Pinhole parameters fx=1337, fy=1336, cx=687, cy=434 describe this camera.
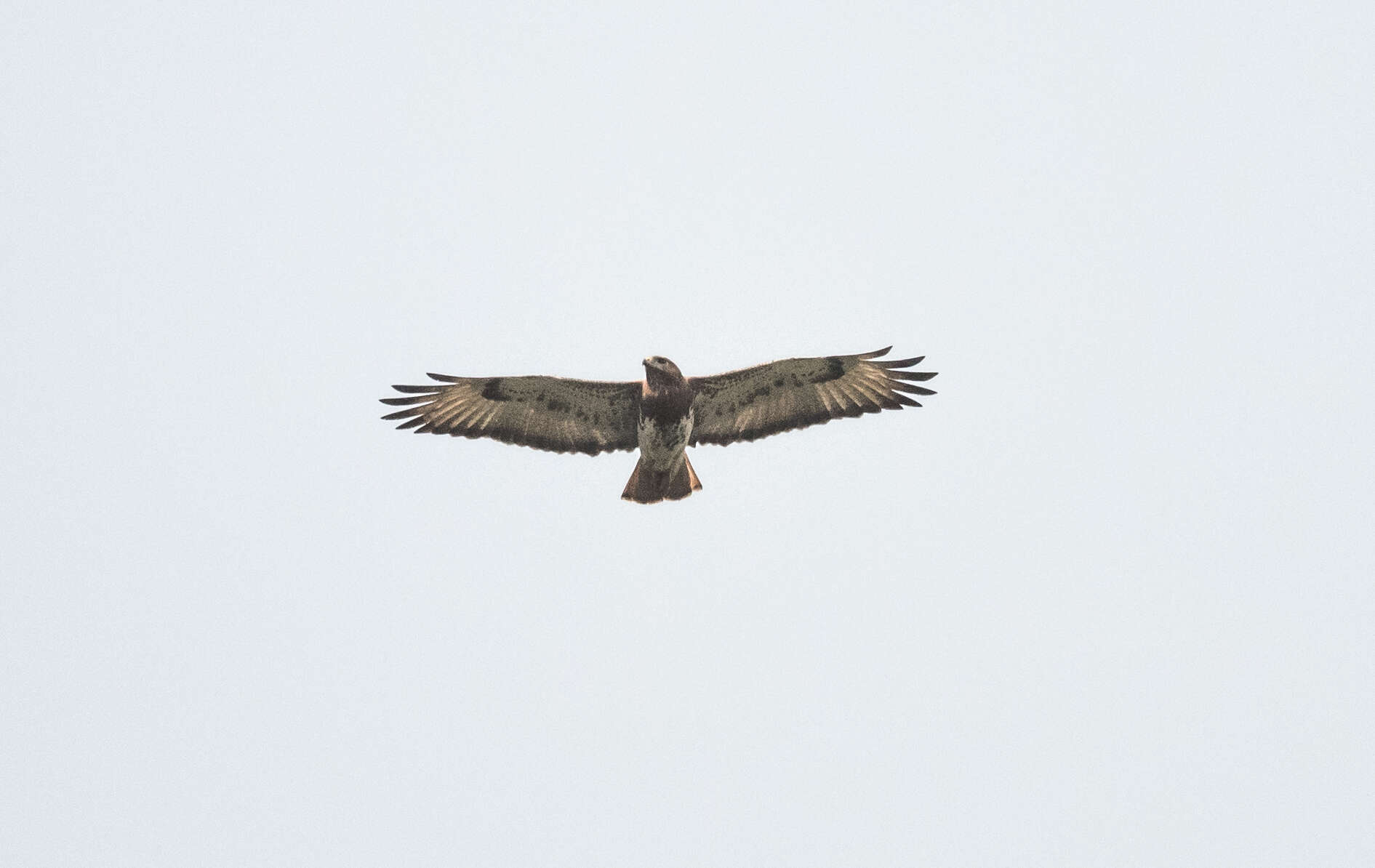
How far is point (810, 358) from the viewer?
586 inches

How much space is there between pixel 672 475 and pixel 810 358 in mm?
2017

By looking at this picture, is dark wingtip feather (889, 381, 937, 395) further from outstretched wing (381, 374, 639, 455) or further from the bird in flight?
outstretched wing (381, 374, 639, 455)

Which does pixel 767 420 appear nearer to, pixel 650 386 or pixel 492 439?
pixel 650 386

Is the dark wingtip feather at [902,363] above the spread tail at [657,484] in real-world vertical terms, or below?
above

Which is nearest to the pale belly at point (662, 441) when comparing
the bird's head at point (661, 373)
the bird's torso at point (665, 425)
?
the bird's torso at point (665, 425)

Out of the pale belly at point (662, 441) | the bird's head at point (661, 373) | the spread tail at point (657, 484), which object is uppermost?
the bird's head at point (661, 373)

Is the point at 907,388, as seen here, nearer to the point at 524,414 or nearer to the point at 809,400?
the point at 809,400

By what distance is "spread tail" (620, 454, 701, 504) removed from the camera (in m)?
14.8

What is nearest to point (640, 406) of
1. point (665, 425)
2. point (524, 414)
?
point (665, 425)

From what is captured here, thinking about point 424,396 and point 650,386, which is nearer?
point 650,386

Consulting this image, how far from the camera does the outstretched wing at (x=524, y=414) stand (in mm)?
15039

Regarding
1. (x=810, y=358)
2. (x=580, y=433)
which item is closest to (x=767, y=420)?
(x=810, y=358)

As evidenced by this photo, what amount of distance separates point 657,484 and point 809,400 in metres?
2.02

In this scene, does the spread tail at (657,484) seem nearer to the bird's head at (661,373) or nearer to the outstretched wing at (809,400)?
the outstretched wing at (809,400)
